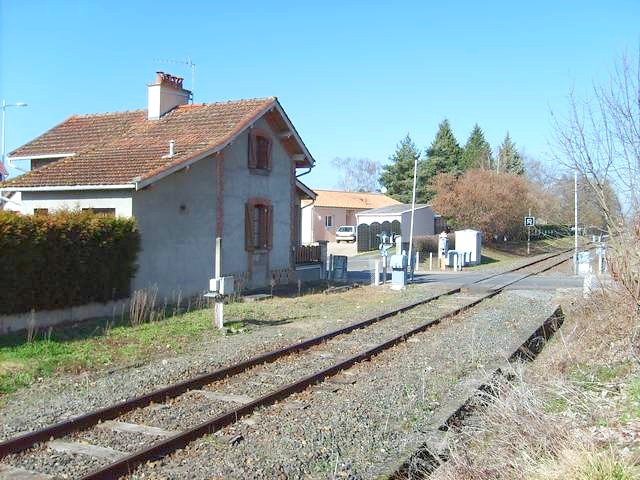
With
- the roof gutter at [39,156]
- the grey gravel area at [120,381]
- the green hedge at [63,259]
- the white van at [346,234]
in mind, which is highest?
the roof gutter at [39,156]

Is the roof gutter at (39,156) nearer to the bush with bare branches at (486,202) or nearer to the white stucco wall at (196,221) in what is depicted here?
the white stucco wall at (196,221)

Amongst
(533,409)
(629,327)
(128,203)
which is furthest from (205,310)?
(533,409)

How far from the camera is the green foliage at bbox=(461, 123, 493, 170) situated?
80.8 m

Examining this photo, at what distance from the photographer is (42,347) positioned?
1090cm

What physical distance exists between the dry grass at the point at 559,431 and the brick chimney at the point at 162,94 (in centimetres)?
1771

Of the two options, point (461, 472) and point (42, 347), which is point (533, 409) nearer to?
point (461, 472)

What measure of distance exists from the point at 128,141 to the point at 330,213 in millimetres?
41406

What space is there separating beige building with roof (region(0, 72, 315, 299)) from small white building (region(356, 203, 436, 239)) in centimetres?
2804

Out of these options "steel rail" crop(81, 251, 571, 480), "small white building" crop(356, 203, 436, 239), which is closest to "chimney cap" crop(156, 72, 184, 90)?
"steel rail" crop(81, 251, 571, 480)

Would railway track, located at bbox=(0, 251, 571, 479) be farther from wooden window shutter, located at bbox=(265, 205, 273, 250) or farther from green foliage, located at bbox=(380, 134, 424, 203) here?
green foliage, located at bbox=(380, 134, 424, 203)

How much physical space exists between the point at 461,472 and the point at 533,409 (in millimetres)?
1131

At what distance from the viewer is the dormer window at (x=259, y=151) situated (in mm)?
21125

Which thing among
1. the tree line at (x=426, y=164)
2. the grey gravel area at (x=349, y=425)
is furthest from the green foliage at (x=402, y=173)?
the grey gravel area at (x=349, y=425)

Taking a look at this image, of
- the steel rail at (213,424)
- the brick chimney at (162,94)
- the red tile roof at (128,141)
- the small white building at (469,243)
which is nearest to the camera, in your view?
the steel rail at (213,424)
